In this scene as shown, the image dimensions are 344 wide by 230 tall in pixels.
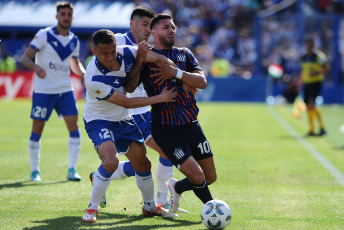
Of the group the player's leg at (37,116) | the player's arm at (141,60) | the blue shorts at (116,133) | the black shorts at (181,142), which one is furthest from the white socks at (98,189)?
the player's leg at (37,116)

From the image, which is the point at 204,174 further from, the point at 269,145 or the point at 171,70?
the point at 269,145

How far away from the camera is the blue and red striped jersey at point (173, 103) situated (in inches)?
245

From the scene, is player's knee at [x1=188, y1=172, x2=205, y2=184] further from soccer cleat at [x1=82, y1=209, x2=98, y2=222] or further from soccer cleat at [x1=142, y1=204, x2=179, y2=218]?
soccer cleat at [x1=82, y1=209, x2=98, y2=222]

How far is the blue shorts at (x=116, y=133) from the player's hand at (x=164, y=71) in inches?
26.9

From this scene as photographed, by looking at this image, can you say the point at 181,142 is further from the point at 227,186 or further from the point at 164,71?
the point at 227,186

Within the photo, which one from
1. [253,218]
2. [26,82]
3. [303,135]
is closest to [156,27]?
[253,218]

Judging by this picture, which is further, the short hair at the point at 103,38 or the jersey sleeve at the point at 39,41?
the jersey sleeve at the point at 39,41

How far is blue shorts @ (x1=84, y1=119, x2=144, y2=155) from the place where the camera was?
6.20 metres

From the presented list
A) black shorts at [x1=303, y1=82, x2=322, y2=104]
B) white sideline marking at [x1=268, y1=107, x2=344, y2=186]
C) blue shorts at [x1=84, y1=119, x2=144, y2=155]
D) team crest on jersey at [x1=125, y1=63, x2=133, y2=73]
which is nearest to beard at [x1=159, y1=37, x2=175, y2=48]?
team crest on jersey at [x1=125, y1=63, x2=133, y2=73]

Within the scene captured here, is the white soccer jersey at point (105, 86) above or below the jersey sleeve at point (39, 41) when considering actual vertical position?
below

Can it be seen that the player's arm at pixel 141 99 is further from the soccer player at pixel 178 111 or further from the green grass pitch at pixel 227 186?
the green grass pitch at pixel 227 186

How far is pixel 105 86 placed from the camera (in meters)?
5.99

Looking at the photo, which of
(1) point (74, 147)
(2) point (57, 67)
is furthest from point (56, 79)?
(1) point (74, 147)

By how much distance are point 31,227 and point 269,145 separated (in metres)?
8.90
